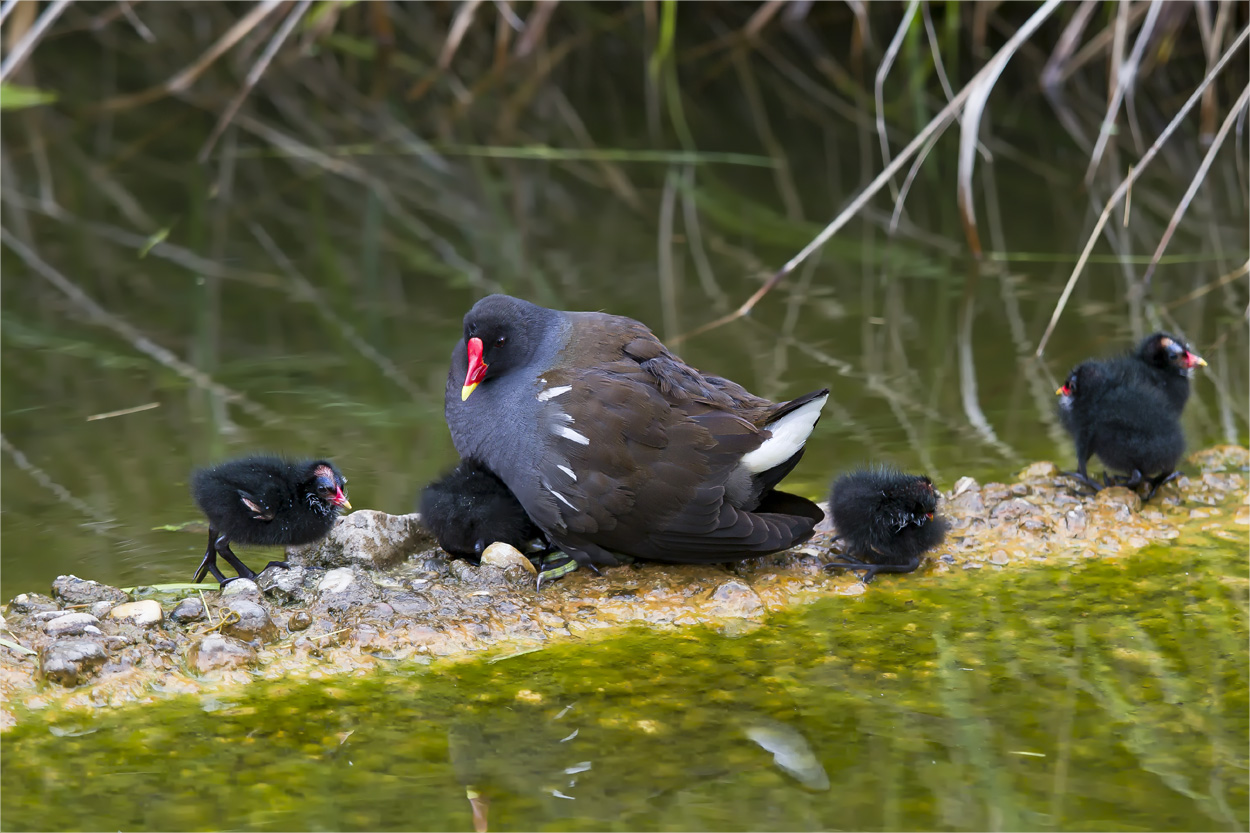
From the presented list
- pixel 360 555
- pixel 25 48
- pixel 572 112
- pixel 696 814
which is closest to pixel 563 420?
pixel 360 555

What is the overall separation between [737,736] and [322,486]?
124 centimetres

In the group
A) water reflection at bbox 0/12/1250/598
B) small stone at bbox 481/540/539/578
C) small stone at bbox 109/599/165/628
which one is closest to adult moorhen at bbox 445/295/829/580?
small stone at bbox 481/540/539/578

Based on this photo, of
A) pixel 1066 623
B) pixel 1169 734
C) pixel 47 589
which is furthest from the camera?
pixel 47 589

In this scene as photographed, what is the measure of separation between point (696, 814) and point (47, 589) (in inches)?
73.9

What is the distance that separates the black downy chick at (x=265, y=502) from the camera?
10.7ft

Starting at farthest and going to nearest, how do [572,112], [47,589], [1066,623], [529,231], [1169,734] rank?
[572,112] → [529,231] → [47,589] → [1066,623] → [1169,734]

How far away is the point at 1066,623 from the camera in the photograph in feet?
10.2

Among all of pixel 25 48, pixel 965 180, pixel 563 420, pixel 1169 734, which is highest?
pixel 25 48

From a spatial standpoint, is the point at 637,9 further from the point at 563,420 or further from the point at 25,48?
the point at 563,420

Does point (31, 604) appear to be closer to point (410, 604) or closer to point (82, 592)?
point (82, 592)

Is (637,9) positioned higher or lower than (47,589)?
higher

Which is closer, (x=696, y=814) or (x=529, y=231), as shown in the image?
(x=696, y=814)

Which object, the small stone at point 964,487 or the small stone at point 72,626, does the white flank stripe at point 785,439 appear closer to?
the small stone at point 964,487

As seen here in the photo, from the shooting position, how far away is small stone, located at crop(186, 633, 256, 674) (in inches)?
114
